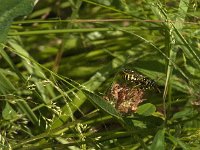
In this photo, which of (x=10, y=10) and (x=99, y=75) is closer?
(x=10, y=10)

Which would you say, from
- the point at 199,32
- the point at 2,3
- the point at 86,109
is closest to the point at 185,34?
the point at 199,32

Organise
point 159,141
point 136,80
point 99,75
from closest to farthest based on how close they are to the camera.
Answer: point 159,141
point 136,80
point 99,75

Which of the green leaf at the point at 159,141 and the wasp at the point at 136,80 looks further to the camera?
the wasp at the point at 136,80

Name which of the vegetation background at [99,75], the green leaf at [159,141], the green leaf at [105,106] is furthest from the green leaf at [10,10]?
the green leaf at [159,141]

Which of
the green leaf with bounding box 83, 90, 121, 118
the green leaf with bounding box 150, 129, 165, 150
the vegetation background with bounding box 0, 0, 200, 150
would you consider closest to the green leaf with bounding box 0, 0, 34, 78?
the vegetation background with bounding box 0, 0, 200, 150

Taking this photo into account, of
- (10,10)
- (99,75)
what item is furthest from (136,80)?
(99,75)

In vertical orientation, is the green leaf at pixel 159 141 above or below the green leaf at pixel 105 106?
below

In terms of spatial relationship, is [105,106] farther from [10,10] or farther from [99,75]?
[99,75]

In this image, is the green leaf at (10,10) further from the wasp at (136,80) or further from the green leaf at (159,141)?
the green leaf at (159,141)

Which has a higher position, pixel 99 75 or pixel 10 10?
pixel 10 10
